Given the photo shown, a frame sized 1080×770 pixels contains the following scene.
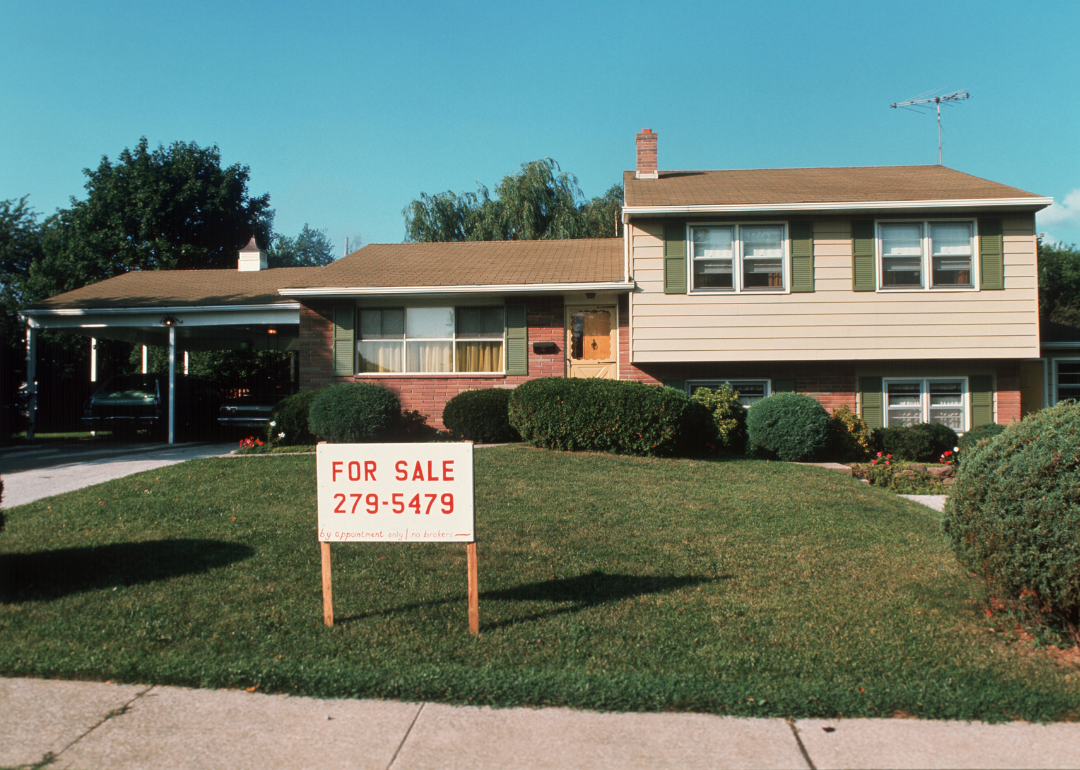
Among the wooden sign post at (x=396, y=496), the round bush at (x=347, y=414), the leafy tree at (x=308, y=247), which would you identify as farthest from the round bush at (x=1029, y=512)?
the leafy tree at (x=308, y=247)

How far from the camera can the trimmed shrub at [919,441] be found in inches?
504

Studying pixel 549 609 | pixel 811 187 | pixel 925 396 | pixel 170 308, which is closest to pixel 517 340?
pixel 811 187

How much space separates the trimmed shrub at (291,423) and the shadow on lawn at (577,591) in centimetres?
867

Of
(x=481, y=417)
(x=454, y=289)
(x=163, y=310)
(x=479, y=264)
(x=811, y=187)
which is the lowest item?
(x=481, y=417)

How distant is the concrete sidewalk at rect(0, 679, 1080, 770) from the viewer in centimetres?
313

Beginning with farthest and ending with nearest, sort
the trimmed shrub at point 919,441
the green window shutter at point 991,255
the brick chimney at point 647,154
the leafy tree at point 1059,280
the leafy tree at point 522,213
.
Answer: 1. the leafy tree at point 1059,280
2. the leafy tree at point 522,213
3. the brick chimney at point 647,154
4. the green window shutter at point 991,255
5. the trimmed shrub at point 919,441

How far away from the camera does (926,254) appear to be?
44.8 feet

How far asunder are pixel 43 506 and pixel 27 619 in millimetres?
3666

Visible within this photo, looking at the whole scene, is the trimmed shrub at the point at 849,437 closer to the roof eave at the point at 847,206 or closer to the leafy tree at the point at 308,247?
the roof eave at the point at 847,206

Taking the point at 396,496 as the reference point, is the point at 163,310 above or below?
above

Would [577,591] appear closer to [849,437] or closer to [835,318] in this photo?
[849,437]

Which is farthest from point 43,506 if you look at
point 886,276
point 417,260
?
point 886,276

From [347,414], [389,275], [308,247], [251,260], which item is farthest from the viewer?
[308,247]

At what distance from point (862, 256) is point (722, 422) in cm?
420
